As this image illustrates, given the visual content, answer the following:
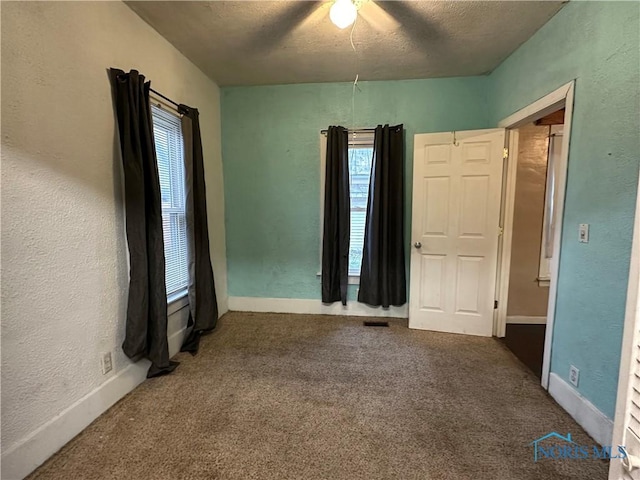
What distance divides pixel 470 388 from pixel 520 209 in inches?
82.1

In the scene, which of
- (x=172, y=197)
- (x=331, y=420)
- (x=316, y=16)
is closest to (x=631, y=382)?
(x=331, y=420)

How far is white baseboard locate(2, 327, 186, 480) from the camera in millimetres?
1344

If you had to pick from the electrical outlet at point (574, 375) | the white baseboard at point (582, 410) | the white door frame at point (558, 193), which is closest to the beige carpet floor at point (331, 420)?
the white baseboard at point (582, 410)

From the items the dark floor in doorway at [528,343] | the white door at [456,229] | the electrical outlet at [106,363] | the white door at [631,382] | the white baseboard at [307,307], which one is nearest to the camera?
the white door at [631,382]

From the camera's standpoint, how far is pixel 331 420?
68.4 inches

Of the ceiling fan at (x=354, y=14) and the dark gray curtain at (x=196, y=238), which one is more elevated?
the ceiling fan at (x=354, y=14)

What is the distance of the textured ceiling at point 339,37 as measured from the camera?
6.47 feet

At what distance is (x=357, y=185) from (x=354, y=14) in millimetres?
1696

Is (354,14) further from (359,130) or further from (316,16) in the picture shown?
(359,130)

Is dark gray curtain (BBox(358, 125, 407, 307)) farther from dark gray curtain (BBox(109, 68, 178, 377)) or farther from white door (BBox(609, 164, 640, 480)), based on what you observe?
white door (BBox(609, 164, 640, 480))

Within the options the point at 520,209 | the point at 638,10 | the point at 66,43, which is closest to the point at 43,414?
the point at 66,43

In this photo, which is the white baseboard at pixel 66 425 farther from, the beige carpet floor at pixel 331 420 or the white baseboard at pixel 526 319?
the white baseboard at pixel 526 319

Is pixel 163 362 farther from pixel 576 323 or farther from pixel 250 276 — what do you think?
pixel 576 323

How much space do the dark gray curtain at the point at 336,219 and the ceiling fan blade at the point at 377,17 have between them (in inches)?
A: 41.5
